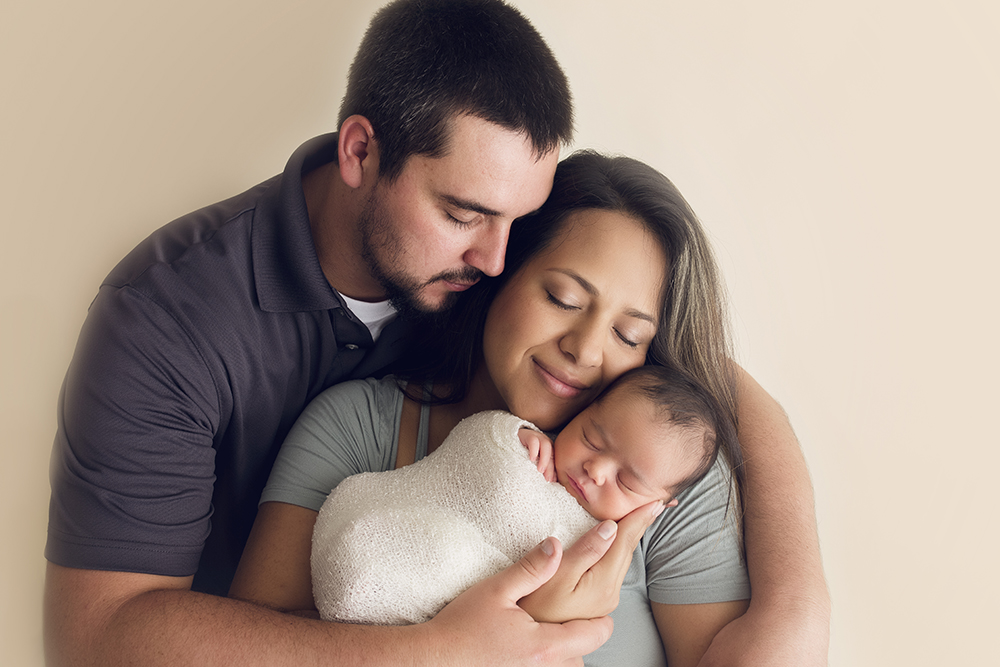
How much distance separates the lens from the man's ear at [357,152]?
1.67 meters

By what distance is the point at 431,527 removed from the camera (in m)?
1.38

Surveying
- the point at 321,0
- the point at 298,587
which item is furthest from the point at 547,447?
the point at 321,0

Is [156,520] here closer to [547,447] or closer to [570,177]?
[547,447]

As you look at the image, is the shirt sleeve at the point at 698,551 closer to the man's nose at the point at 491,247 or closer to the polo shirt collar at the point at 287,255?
the man's nose at the point at 491,247

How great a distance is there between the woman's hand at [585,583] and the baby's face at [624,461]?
10cm

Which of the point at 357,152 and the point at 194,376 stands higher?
the point at 357,152

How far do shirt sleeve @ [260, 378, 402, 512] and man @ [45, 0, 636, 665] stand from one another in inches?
6.5

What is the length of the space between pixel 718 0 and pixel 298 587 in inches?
85.9

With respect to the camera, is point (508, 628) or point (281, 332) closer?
point (508, 628)

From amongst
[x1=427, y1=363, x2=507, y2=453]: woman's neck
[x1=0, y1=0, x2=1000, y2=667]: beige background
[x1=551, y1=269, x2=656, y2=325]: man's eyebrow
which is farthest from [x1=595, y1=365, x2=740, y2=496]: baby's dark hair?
[x1=0, y1=0, x2=1000, y2=667]: beige background

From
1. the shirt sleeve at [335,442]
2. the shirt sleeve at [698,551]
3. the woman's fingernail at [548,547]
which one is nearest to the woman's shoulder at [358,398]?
the shirt sleeve at [335,442]

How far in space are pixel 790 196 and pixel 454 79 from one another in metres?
1.39

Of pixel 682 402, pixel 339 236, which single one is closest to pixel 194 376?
pixel 339 236

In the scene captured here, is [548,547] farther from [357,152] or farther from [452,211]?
[357,152]
